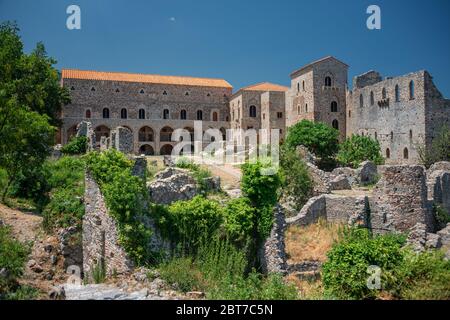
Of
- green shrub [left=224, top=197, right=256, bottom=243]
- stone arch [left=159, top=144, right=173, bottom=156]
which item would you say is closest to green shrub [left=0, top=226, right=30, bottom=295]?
green shrub [left=224, top=197, right=256, bottom=243]

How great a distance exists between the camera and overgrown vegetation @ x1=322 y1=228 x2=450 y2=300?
10.7m

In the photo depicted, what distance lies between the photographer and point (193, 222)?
47.4ft

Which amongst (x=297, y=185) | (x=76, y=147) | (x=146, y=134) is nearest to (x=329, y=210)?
(x=297, y=185)


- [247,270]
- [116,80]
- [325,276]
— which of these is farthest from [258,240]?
[116,80]

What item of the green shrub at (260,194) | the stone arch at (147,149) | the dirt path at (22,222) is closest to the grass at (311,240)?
the green shrub at (260,194)

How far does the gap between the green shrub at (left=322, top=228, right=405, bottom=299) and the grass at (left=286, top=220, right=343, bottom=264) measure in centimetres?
278

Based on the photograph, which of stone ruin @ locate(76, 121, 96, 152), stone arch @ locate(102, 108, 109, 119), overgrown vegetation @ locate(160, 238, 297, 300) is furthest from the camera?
stone arch @ locate(102, 108, 109, 119)

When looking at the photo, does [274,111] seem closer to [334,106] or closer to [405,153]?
[334,106]

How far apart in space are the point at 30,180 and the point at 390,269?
54.8 feet

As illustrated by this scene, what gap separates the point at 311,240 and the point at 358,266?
5177 mm

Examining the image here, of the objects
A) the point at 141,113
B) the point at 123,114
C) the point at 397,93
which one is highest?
the point at 141,113

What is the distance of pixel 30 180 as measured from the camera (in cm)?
2038

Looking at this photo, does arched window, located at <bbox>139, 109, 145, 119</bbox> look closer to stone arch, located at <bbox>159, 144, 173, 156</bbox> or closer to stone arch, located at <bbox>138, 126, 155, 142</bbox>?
stone arch, located at <bbox>138, 126, 155, 142</bbox>

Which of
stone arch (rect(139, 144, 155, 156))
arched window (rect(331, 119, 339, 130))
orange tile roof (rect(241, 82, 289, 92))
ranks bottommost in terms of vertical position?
stone arch (rect(139, 144, 155, 156))
